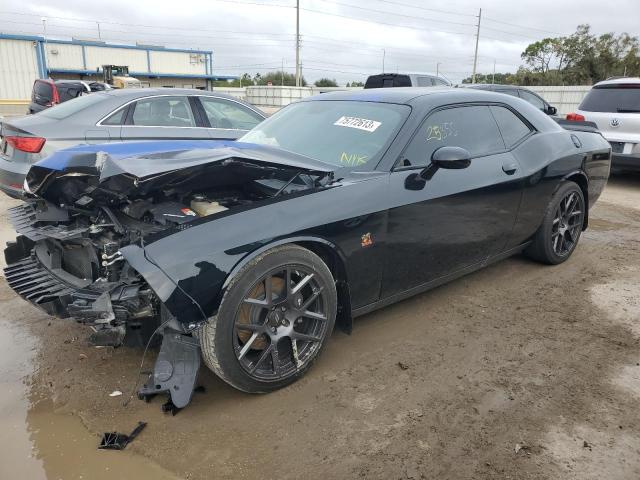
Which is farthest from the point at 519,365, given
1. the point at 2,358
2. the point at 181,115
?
Result: the point at 181,115

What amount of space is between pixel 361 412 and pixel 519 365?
1154 millimetres

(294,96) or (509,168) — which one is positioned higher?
(294,96)

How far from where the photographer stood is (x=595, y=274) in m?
4.71

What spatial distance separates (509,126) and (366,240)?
6.62ft

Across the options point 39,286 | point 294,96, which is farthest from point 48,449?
point 294,96

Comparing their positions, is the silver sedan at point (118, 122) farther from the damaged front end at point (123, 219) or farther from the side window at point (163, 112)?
the damaged front end at point (123, 219)

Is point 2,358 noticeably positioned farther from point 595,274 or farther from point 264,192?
point 595,274

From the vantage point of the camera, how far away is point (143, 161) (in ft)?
8.72

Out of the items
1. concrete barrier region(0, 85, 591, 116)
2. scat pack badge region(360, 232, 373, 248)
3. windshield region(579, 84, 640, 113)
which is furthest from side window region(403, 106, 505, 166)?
concrete barrier region(0, 85, 591, 116)

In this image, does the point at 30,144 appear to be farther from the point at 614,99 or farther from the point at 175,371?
the point at 614,99

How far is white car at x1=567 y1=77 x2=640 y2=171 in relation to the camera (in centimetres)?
823

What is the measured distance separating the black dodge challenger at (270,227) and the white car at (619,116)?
17.7 ft

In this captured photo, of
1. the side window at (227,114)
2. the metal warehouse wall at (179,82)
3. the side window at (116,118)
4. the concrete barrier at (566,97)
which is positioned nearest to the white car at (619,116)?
the side window at (227,114)

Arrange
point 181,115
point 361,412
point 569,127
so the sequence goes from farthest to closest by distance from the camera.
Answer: point 181,115 < point 569,127 < point 361,412
